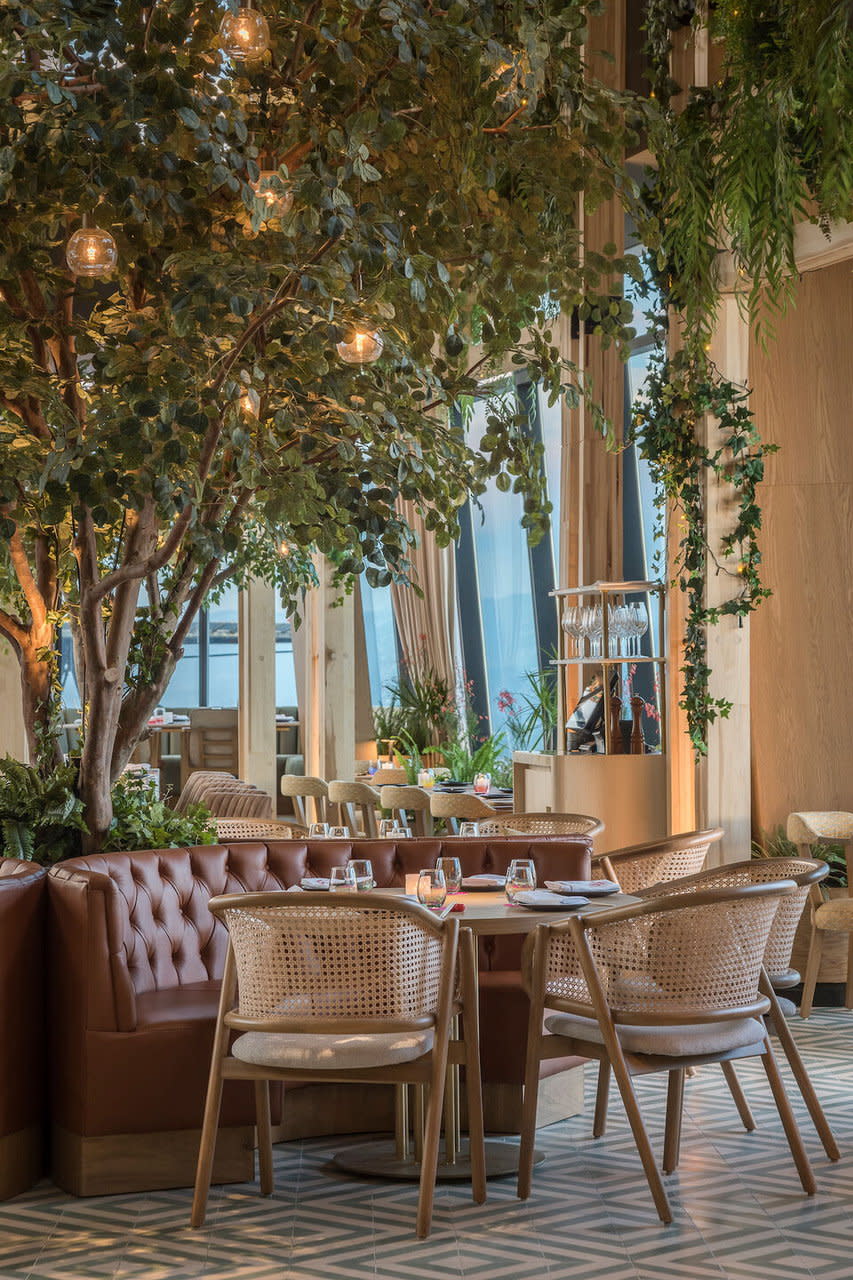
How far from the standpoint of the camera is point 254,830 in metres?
6.50

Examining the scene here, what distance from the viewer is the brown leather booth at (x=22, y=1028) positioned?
3824 mm

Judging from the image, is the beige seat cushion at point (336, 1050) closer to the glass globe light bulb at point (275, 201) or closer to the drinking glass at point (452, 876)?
the drinking glass at point (452, 876)

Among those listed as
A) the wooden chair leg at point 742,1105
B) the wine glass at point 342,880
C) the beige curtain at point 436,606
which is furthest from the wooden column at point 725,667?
the beige curtain at point 436,606

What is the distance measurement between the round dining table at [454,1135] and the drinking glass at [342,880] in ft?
0.61

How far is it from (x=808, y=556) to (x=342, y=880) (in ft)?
13.5

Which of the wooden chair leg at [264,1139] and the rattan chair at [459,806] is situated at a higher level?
the rattan chair at [459,806]

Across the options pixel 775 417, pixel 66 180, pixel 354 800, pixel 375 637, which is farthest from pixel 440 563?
pixel 66 180

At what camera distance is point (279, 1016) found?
3516 mm

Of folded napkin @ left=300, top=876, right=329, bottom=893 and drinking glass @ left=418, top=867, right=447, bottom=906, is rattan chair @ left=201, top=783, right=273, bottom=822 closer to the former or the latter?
folded napkin @ left=300, top=876, right=329, bottom=893

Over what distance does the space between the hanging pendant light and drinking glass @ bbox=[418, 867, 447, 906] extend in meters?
1.84

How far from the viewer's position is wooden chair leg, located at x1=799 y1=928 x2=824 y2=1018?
6123mm

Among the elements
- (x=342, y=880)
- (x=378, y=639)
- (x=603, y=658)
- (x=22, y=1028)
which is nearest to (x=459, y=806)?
(x=603, y=658)

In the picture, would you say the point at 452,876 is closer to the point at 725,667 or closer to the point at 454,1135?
the point at 454,1135

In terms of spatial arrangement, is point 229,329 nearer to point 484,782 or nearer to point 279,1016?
point 279,1016
